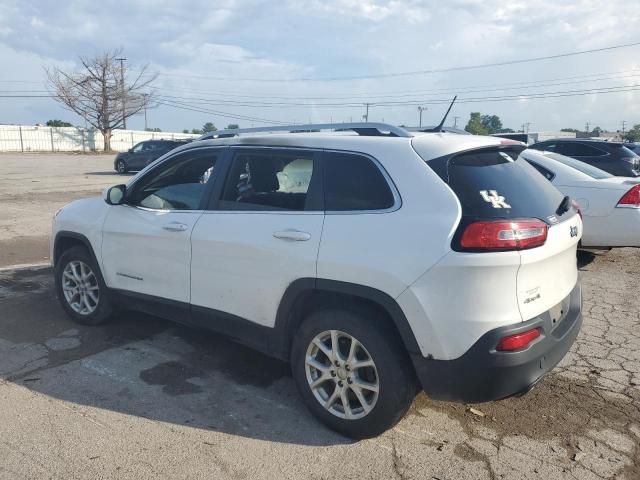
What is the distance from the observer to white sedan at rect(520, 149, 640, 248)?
6703mm

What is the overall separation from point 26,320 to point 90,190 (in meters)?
14.1

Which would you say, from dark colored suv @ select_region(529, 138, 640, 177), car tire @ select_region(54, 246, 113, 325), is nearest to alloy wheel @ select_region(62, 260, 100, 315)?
car tire @ select_region(54, 246, 113, 325)

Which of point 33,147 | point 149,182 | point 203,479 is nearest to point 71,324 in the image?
point 149,182

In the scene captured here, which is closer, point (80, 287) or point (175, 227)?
point (175, 227)

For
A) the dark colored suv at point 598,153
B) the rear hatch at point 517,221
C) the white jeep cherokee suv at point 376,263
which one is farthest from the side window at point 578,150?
the rear hatch at point 517,221

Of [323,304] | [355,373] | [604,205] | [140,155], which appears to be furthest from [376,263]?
[140,155]

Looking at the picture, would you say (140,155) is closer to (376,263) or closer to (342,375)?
(342,375)

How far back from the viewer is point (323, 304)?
3.40 meters

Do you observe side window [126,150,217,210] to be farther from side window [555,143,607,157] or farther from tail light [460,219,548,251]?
side window [555,143,607,157]

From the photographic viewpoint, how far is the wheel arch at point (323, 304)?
299 centimetres

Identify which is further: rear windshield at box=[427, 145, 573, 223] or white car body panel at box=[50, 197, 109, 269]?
white car body panel at box=[50, 197, 109, 269]

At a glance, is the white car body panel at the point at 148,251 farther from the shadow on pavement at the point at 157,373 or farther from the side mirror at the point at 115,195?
the shadow on pavement at the point at 157,373

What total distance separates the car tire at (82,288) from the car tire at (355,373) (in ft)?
7.35

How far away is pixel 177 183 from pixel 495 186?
2.52 metres
